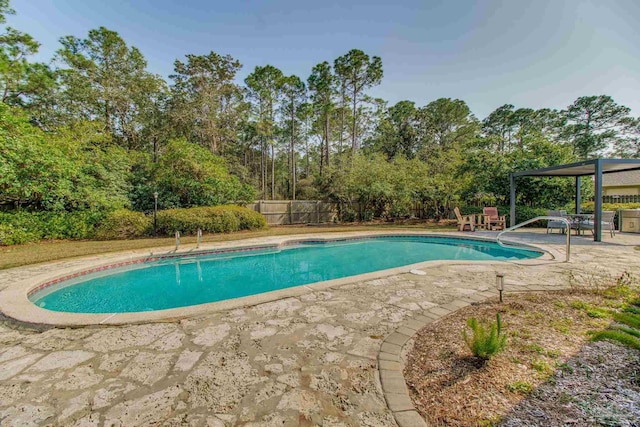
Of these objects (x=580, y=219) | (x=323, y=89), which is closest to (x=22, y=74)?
(x=323, y=89)

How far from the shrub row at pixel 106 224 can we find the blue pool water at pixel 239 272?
131 inches

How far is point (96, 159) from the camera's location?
10.7 meters

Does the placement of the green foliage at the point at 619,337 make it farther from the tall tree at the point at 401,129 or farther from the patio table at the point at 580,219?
the tall tree at the point at 401,129

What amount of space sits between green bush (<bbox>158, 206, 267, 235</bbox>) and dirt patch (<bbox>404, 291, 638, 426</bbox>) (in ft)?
32.2

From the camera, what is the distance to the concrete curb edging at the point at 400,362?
157cm

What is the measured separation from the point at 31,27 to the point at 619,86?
21.8 m

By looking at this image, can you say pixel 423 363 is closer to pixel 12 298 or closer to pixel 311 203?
pixel 12 298

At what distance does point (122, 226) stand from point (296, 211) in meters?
8.96

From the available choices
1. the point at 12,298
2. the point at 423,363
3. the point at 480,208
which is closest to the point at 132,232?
the point at 12,298

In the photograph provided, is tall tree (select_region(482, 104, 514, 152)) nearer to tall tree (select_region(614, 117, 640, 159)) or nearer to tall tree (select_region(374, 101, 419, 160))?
tall tree (select_region(614, 117, 640, 159))

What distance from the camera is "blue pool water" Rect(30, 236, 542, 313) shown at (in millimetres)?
4801

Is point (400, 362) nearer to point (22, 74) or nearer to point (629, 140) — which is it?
point (22, 74)

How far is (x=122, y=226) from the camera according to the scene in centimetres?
968

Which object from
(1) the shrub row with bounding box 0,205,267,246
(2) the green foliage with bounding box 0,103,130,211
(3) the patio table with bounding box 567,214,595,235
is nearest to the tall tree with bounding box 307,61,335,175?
(1) the shrub row with bounding box 0,205,267,246
